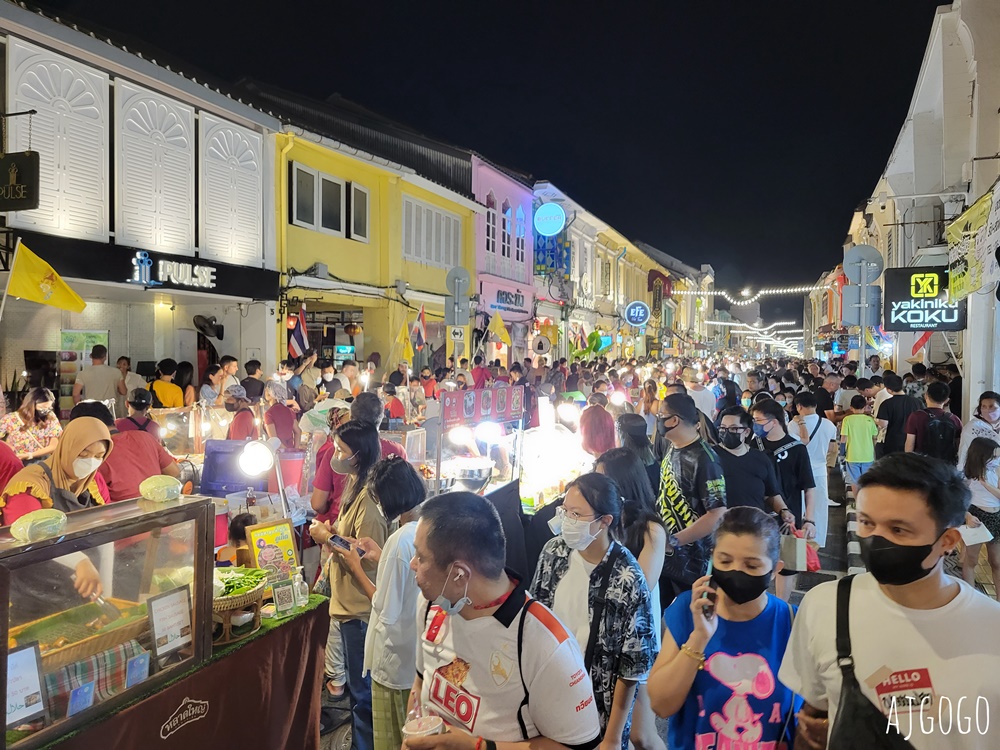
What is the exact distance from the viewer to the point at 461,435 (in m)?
7.52

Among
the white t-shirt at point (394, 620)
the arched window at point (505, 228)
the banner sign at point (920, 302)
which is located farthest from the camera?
the arched window at point (505, 228)

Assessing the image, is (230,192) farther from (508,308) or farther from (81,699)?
(508,308)

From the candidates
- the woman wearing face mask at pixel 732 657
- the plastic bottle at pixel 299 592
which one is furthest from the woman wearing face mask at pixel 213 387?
the woman wearing face mask at pixel 732 657

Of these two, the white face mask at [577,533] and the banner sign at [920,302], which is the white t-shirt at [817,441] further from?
the banner sign at [920,302]

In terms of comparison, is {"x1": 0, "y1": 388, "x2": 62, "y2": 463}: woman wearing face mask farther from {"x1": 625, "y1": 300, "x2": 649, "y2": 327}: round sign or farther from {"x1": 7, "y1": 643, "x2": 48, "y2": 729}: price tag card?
{"x1": 625, "y1": 300, "x2": 649, "y2": 327}: round sign

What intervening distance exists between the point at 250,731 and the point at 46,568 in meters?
1.43

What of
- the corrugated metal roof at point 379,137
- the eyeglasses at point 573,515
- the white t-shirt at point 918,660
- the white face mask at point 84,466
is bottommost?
the white t-shirt at point 918,660

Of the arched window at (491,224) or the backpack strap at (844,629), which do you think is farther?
the arched window at (491,224)

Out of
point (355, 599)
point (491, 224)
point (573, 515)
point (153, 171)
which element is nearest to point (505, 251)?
point (491, 224)

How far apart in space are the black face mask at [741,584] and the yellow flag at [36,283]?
682cm

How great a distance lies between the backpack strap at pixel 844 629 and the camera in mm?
2199

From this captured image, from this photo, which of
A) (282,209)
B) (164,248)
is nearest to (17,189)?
(164,248)

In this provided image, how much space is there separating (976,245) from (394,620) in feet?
30.6

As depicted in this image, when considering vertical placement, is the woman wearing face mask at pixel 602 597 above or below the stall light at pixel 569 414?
below
